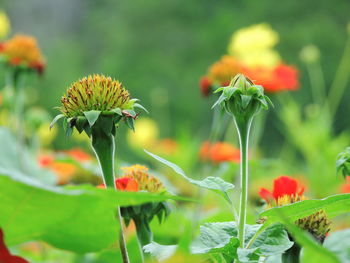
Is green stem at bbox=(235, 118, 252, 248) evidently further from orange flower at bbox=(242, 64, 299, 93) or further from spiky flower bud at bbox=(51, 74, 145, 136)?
orange flower at bbox=(242, 64, 299, 93)

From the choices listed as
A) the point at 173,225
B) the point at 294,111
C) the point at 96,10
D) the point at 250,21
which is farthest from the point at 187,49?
the point at 173,225

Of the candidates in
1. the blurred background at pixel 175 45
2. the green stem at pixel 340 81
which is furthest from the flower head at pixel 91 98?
the green stem at pixel 340 81

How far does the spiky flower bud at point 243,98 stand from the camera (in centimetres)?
26

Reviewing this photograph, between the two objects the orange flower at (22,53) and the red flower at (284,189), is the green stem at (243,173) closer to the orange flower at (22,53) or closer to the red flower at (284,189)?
the red flower at (284,189)

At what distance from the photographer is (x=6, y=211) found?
24cm

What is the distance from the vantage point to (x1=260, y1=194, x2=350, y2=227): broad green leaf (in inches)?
9.3

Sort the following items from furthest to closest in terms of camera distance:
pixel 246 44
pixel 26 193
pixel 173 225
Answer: pixel 246 44 < pixel 173 225 < pixel 26 193

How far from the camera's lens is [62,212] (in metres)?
0.23

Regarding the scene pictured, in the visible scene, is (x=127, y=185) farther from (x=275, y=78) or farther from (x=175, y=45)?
(x=175, y=45)

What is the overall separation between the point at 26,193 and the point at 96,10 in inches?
191

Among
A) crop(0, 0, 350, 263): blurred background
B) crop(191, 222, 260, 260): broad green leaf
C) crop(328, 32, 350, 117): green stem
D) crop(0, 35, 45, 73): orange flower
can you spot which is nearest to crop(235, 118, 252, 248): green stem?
crop(191, 222, 260, 260): broad green leaf

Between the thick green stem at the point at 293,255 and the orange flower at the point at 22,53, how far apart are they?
0.53 meters

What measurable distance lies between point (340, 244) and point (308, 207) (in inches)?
3.4

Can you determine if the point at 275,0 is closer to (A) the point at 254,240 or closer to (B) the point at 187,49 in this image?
(B) the point at 187,49
